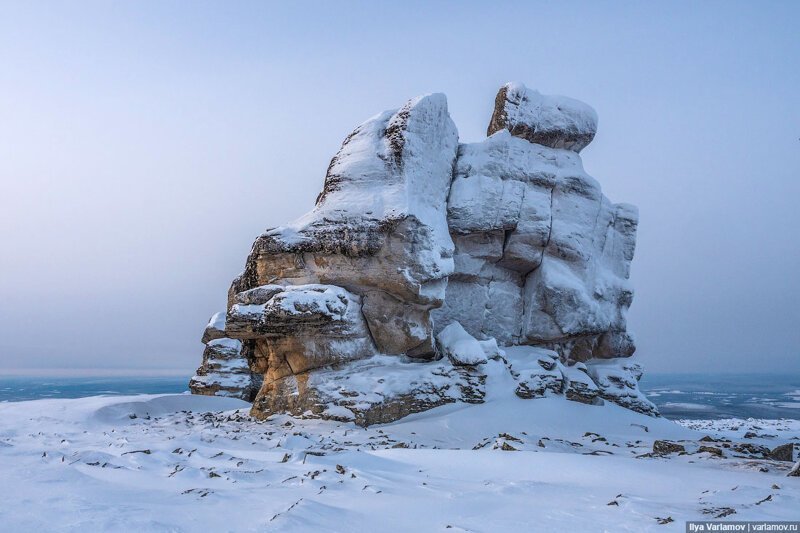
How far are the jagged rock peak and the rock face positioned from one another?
63mm

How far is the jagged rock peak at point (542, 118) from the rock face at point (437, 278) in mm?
63

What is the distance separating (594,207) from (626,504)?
19171 millimetres

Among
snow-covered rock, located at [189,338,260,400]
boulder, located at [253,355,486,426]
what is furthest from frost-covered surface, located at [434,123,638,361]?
snow-covered rock, located at [189,338,260,400]

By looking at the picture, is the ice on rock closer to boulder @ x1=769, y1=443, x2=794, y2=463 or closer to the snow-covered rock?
boulder @ x1=769, y1=443, x2=794, y2=463

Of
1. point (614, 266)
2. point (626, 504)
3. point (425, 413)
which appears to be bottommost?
point (425, 413)

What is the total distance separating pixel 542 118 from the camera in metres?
22.3

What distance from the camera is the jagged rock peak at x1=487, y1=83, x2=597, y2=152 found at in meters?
22.0

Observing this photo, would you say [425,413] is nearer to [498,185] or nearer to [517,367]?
[517,367]

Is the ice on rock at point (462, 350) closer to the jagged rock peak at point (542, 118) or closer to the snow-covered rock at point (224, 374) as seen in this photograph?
the jagged rock peak at point (542, 118)

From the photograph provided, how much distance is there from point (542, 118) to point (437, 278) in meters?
10.5

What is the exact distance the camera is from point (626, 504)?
4562mm

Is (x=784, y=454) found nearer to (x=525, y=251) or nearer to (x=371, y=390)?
(x=371, y=390)

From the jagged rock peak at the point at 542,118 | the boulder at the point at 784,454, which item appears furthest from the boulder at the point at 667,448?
the jagged rock peak at the point at 542,118

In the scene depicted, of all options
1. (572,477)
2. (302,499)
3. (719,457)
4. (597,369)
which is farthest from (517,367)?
(302,499)
